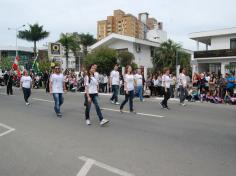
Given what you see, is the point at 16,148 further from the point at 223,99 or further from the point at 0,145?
the point at 223,99

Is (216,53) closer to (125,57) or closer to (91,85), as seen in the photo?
(125,57)

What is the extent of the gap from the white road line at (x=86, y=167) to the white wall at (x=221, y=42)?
34321 mm

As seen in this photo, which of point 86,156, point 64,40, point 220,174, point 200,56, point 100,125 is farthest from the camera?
point 64,40

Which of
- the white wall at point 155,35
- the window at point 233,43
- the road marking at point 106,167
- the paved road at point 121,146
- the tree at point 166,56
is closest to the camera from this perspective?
the road marking at point 106,167

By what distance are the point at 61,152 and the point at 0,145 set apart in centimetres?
165

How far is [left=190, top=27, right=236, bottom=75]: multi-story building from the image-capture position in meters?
36.7

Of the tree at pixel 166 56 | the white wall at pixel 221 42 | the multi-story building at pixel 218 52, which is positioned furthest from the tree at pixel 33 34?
the white wall at pixel 221 42

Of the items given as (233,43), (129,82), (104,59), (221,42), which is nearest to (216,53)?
(221,42)

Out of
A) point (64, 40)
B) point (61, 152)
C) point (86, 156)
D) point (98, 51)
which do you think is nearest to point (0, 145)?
point (61, 152)

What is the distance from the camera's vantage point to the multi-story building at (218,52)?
36656mm

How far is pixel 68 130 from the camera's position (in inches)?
370

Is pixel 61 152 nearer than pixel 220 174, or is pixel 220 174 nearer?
pixel 220 174

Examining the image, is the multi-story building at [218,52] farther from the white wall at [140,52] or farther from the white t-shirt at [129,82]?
the white t-shirt at [129,82]

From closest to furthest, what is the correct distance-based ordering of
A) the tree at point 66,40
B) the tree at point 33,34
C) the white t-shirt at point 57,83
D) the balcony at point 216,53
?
the white t-shirt at point 57,83 < the balcony at point 216,53 < the tree at point 66,40 < the tree at point 33,34
